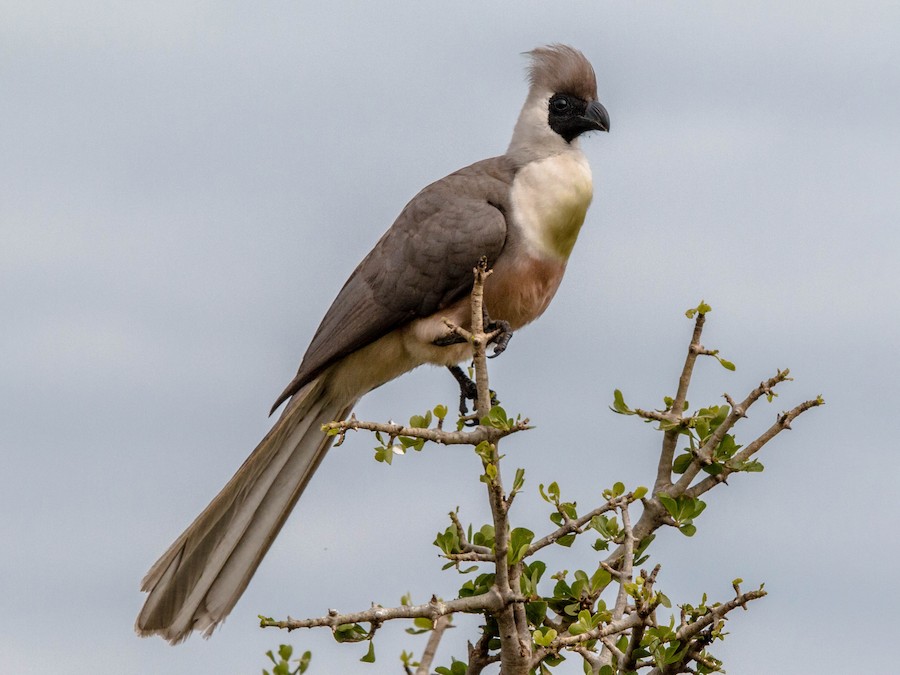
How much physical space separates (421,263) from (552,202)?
2.27 feet

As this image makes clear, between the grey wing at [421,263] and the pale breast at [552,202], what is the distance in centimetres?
9

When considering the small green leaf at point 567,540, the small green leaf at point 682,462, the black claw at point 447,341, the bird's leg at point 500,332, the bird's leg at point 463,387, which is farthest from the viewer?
the bird's leg at point 463,387

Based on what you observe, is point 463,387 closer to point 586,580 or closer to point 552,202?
point 552,202

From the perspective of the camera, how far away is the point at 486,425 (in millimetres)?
3482

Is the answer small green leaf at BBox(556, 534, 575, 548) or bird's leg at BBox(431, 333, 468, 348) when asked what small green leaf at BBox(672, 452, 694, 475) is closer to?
small green leaf at BBox(556, 534, 575, 548)

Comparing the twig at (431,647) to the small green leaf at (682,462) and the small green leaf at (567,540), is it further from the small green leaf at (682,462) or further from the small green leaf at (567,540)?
the small green leaf at (682,462)

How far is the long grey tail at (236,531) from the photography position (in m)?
5.05

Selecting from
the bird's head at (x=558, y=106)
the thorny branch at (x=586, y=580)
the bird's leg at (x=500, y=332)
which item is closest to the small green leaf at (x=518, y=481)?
the thorny branch at (x=586, y=580)

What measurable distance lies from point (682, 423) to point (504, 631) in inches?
39.0

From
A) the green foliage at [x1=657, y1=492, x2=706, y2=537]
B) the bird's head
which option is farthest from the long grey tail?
the green foliage at [x1=657, y1=492, x2=706, y2=537]

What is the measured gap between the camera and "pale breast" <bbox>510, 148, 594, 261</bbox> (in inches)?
214

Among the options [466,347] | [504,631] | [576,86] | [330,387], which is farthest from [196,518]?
[576,86]

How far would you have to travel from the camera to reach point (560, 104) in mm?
5891

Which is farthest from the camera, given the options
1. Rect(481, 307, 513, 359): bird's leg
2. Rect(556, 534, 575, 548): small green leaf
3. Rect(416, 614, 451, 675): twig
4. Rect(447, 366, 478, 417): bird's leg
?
Rect(447, 366, 478, 417): bird's leg
